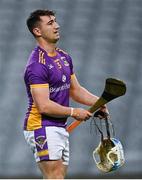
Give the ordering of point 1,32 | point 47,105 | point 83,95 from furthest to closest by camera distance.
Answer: point 1,32
point 83,95
point 47,105

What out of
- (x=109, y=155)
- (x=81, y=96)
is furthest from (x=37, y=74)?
(x=109, y=155)

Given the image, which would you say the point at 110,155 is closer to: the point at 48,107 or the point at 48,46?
the point at 48,107

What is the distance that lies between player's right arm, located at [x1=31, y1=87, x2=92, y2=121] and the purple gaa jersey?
0.15 ft

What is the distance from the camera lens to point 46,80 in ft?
20.8

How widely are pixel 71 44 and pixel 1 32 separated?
890 mm

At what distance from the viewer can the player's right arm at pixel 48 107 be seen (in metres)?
6.25

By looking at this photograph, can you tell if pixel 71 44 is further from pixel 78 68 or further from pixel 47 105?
pixel 47 105

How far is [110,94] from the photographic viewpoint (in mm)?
6355

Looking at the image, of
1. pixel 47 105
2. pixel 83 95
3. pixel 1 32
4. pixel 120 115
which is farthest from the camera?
pixel 1 32

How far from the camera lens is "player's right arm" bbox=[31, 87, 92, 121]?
20.5ft

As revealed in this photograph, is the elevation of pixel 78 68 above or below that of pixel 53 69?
below

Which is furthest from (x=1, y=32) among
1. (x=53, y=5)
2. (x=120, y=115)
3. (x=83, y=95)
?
(x=83, y=95)

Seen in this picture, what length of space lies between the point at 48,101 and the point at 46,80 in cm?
17

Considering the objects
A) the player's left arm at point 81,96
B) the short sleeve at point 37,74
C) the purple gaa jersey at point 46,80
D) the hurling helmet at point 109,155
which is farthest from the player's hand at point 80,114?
the player's left arm at point 81,96
